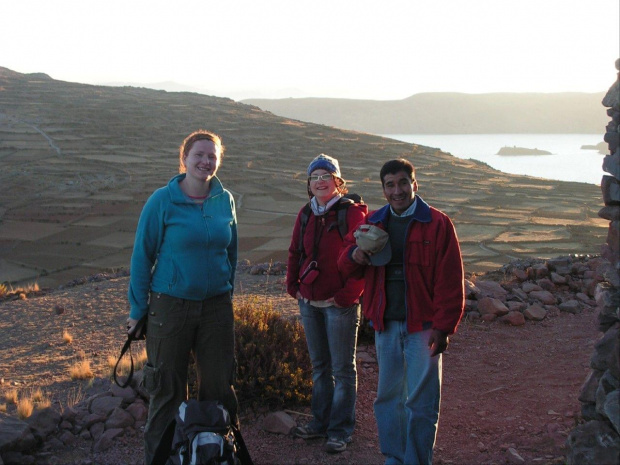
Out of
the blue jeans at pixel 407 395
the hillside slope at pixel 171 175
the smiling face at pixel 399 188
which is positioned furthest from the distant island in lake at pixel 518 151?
the blue jeans at pixel 407 395

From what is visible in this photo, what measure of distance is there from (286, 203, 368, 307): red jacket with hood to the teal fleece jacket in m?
0.71

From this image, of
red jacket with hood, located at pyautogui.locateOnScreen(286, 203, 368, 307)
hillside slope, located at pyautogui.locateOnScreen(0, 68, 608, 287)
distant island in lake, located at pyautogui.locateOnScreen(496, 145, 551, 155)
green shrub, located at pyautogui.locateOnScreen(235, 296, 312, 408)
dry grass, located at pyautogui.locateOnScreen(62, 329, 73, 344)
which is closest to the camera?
red jacket with hood, located at pyautogui.locateOnScreen(286, 203, 368, 307)

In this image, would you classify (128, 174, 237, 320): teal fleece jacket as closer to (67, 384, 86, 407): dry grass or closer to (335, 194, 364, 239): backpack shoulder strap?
(335, 194, 364, 239): backpack shoulder strap

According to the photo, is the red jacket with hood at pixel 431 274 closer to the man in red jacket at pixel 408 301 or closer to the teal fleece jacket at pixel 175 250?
the man in red jacket at pixel 408 301

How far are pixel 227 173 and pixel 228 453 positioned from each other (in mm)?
28818

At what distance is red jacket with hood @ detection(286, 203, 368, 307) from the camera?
421 centimetres

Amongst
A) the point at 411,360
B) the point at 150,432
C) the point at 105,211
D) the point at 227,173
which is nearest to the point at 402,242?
the point at 411,360

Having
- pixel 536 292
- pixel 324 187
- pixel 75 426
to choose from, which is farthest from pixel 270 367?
pixel 536 292

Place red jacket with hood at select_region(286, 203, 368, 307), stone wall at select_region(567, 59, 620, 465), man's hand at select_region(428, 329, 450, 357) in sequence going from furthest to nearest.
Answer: red jacket with hood at select_region(286, 203, 368, 307) → man's hand at select_region(428, 329, 450, 357) → stone wall at select_region(567, 59, 620, 465)

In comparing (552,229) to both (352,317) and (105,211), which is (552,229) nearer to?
(105,211)

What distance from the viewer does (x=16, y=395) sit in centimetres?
548

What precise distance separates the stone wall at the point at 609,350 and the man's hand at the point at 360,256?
1.29 m

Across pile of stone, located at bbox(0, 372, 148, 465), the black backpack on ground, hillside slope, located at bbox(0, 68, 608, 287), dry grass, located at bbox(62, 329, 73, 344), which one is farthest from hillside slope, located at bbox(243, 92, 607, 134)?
the black backpack on ground

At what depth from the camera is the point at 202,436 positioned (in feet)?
11.9
